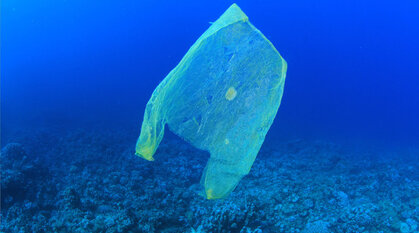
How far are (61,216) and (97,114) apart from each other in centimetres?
1053

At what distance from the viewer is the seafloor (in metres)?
3.70

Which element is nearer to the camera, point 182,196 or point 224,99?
point 224,99

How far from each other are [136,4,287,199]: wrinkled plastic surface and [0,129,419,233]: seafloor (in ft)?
4.26

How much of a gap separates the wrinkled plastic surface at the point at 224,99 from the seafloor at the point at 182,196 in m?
1.30

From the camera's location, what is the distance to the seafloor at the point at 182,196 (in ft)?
12.1

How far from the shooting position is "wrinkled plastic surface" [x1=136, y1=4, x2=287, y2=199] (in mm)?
2686

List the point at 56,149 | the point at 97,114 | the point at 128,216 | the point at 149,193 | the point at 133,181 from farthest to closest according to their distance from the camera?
the point at 97,114
the point at 56,149
the point at 133,181
the point at 149,193
the point at 128,216

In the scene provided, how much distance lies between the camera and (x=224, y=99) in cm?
281

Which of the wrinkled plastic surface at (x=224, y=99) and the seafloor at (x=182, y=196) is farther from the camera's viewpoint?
the seafloor at (x=182, y=196)

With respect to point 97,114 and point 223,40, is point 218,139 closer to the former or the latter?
point 223,40

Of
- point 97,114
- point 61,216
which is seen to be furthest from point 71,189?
point 97,114

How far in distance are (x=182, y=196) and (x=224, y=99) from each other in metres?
2.58

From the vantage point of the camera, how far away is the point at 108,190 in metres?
4.79

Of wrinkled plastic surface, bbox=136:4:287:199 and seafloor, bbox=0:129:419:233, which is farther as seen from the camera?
seafloor, bbox=0:129:419:233
